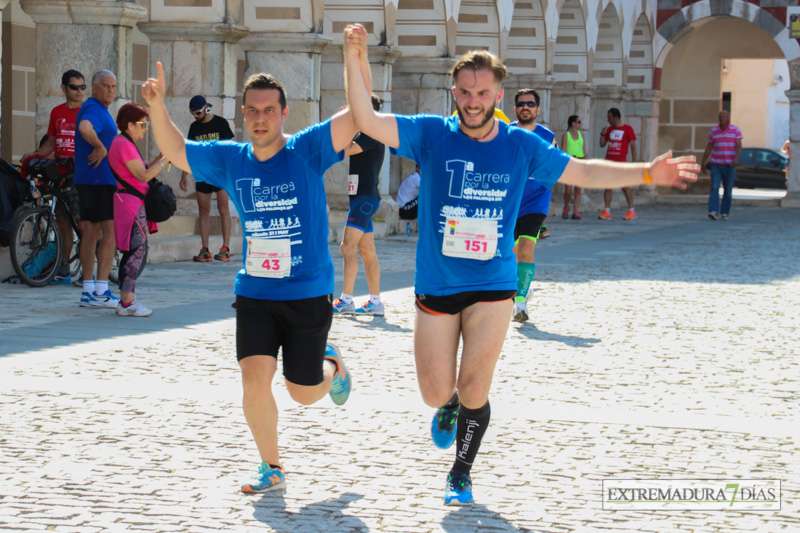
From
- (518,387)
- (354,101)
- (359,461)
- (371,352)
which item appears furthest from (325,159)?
(371,352)

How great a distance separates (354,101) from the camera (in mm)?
4262

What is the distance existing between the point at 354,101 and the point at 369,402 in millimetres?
1934

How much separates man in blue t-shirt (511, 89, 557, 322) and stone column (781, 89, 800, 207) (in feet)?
56.9

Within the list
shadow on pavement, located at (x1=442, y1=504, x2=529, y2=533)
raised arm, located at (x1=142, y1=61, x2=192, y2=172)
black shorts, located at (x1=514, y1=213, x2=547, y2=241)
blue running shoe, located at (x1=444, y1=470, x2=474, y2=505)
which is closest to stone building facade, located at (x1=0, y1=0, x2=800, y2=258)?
black shorts, located at (x1=514, y1=213, x2=547, y2=241)

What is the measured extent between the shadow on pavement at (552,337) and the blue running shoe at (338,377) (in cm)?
300

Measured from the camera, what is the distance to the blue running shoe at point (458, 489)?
4203 millimetres

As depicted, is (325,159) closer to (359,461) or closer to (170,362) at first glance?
(359,461)

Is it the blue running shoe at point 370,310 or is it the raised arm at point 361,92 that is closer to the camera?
the raised arm at point 361,92

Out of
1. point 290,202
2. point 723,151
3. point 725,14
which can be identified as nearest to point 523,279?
point 290,202

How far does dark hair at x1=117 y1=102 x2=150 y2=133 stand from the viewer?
8.23 m

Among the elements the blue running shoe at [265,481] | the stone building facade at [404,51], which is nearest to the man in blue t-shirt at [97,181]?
the stone building facade at [404,51]

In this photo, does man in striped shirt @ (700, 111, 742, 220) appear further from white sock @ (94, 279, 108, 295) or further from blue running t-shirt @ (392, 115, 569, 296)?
blue running t-shirt @ (392, 115, 569, 296)

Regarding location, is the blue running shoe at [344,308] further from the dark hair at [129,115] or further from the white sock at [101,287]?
the dark hair at [129,115]

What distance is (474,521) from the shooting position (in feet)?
13.1
